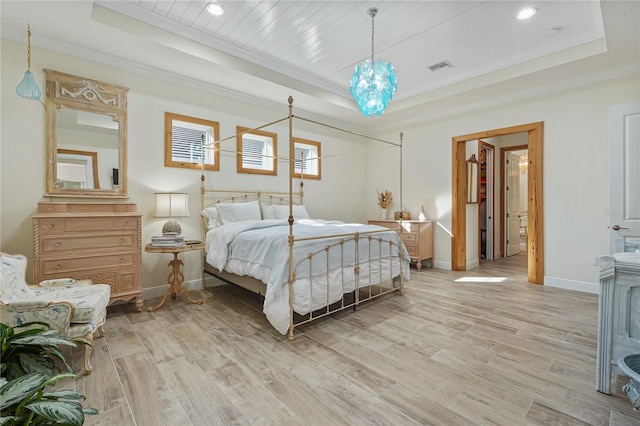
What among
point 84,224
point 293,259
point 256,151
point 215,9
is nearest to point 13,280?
point 84,224

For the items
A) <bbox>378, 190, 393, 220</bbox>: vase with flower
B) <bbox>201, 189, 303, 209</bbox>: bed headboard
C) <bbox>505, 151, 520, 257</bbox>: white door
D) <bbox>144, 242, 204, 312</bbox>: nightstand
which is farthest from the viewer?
<bbox>505, 151, 520, 257</bbox>: white door

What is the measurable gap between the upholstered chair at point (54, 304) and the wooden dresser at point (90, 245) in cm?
22

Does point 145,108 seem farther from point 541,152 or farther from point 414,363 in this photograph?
point 541,152

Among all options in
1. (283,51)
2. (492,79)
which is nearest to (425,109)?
(492,79)

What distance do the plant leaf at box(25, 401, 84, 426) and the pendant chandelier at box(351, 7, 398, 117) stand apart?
9.62 feet

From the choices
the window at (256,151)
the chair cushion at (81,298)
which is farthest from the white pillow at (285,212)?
the chair cushion at (81,298)

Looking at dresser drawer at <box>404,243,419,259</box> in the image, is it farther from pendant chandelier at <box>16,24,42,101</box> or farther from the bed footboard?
pendant chandelier at <box>16,24,42,101</box>

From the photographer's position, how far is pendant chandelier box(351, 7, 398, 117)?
9.51ft

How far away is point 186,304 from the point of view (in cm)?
350

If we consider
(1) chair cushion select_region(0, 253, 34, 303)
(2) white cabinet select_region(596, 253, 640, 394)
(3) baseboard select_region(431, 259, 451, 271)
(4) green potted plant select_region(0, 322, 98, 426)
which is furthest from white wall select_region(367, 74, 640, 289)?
(1) chair cushion select_region(0, 253, 34, 303)

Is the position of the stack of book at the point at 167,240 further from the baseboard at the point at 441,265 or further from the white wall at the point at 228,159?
the baseboard at the point at 441,265

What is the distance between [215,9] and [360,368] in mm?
3360

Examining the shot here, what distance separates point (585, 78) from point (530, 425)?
4.31m

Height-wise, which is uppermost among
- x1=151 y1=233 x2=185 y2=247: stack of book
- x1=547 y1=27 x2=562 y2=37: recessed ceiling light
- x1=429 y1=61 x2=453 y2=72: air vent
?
x1=429 y1=61 x2=453 y2=72: air vent
